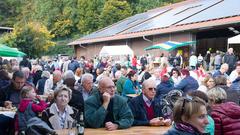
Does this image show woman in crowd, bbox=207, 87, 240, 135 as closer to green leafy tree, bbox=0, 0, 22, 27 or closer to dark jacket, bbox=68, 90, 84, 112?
dark jacket, bbox=68, 90, 84, 112

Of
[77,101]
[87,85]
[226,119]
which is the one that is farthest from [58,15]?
[226,119]

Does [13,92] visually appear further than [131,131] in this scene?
Yes

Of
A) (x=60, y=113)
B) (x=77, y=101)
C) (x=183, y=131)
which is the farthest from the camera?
(x=77, y=101)

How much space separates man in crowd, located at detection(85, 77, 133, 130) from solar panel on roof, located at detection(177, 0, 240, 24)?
1660cm

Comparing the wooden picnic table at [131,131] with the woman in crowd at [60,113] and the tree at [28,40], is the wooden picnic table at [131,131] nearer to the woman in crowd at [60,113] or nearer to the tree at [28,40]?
the woman in crowd at [60,113]

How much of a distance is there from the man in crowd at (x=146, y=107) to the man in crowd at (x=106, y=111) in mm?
251

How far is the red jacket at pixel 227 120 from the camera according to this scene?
454cm

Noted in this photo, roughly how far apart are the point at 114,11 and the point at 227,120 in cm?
4648

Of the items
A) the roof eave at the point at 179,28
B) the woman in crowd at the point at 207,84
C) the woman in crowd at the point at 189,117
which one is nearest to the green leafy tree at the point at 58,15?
the roof eave at the point at 179,28

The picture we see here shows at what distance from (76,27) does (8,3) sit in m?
19.9

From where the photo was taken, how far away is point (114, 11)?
5047 cm

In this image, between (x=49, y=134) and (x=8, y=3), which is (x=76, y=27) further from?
(x=49, y=134)

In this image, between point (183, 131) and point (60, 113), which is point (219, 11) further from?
point (183, 131)

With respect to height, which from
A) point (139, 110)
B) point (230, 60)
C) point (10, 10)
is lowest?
point (139, 110)
